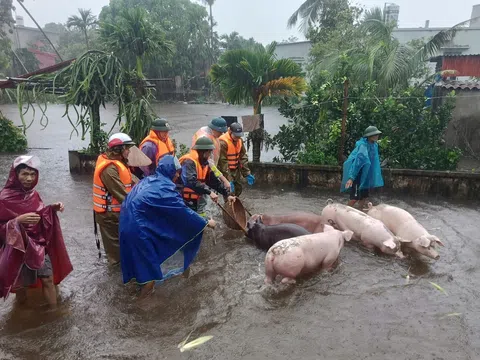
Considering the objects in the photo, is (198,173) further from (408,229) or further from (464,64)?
(464,64)

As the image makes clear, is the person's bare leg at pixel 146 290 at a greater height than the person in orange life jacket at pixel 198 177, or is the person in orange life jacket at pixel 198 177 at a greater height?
the person in orange life jacket at pixel 198 177

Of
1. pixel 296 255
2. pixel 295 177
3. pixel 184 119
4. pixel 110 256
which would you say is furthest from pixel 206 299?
pixel 184 119

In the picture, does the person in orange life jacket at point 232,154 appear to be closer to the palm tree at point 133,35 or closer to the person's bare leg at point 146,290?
the person's bare leg at point 146,290

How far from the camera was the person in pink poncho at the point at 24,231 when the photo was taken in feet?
11.4

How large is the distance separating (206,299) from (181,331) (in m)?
0.61

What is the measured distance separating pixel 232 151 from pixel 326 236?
2513 mm

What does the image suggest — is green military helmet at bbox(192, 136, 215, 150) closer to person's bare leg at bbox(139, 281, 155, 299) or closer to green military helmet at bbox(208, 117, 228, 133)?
green military helmet at bbox(208, 117, 228, 133)

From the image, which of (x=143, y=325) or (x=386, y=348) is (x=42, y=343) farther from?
(x=386, y=348)

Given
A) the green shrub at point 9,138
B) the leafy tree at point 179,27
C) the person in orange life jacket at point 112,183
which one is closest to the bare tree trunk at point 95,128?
the green shrub at point 9,138

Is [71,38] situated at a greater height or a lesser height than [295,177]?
greater

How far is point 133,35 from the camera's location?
9.91 m

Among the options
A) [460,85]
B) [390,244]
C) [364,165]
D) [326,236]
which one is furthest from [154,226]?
[460,85]

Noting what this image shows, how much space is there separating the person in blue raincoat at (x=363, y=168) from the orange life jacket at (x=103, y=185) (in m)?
3.63

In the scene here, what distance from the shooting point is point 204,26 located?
34438 mm
